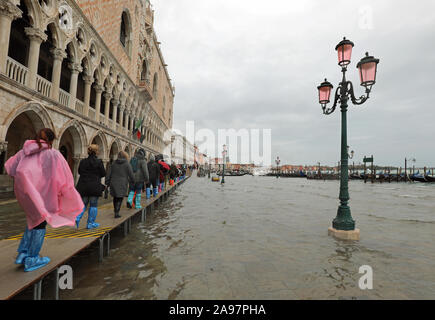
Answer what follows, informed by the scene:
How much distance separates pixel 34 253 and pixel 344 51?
7.79 meters

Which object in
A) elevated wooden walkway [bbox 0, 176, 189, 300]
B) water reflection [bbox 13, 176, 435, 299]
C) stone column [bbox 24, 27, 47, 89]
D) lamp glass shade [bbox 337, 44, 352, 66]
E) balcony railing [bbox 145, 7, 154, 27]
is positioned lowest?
water reflection [bbox 13, 176, 435, 299]

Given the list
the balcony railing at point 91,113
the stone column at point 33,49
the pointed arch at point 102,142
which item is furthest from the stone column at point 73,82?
the pointed arch at point 102,142

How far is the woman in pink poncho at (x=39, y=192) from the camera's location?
248 cm

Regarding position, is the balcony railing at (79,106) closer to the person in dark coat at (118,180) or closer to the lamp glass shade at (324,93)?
the person in dark coat at (118,180)

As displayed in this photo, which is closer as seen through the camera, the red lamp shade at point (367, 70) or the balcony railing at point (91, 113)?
the red lamp shade at point (367, 70)

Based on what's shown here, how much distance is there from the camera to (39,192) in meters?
2.60

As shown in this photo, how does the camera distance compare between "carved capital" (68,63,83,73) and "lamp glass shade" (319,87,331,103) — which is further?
"carved capital" (68,63,83,73)

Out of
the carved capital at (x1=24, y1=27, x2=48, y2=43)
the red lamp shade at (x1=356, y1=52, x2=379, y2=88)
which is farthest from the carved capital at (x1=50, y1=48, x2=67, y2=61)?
the red lamp shade at (x1=356, y1=52, x2=379, y2=88)

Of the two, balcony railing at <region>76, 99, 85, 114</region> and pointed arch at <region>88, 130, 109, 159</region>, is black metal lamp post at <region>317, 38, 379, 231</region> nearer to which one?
balcony railing at <region>76, 99, 85, 114</region>

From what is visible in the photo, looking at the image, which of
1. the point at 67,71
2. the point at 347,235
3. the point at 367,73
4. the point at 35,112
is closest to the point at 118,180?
the point at 347,235

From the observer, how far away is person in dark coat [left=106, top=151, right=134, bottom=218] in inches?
213

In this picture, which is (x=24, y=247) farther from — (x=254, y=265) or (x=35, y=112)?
(x=35, y=112)

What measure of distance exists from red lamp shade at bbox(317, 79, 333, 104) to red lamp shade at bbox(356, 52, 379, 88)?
44.5 inches

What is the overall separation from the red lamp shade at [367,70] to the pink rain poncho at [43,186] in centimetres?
682
